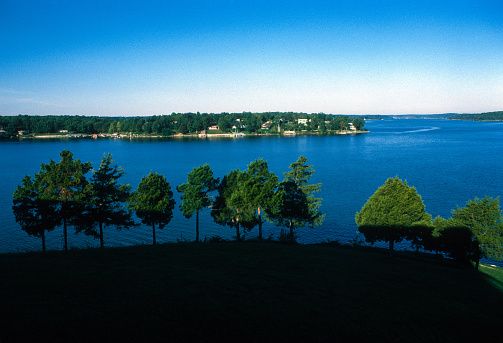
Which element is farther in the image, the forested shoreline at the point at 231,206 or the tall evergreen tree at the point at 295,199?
the tall evergreen tree at the point at 295,199

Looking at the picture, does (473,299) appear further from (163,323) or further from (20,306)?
(20,306)

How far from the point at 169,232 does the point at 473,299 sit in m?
28.5

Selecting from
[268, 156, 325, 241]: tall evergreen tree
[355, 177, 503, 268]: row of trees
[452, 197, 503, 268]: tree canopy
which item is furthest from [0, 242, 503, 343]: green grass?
[268, 156, 325, 241]: tall evergreen tree

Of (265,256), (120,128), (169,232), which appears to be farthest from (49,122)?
(265,256)

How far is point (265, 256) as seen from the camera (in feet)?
64.8

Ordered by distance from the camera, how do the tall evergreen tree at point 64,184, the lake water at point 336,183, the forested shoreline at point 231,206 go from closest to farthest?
the tall evergreen tree at point 64,184, the forested shoreline at point 231,206, the lake water at point 336,183

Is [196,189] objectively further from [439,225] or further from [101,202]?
[439,225]

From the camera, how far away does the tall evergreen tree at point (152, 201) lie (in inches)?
986

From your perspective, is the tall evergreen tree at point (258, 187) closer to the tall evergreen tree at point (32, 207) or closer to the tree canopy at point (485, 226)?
the tall evergreen tree at point (32, 207)

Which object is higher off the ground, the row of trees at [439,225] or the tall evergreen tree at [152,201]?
the tall evergreen tree at [152,201]

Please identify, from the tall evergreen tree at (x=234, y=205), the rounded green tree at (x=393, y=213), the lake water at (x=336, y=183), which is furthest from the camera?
the lake water at (x=336, y=183)

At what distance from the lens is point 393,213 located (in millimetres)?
25938

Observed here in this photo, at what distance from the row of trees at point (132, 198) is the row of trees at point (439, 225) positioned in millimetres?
5866

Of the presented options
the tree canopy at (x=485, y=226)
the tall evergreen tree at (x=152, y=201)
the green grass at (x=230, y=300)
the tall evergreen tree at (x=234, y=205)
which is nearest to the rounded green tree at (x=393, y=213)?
the tree canopy at (x=485, y=226)
